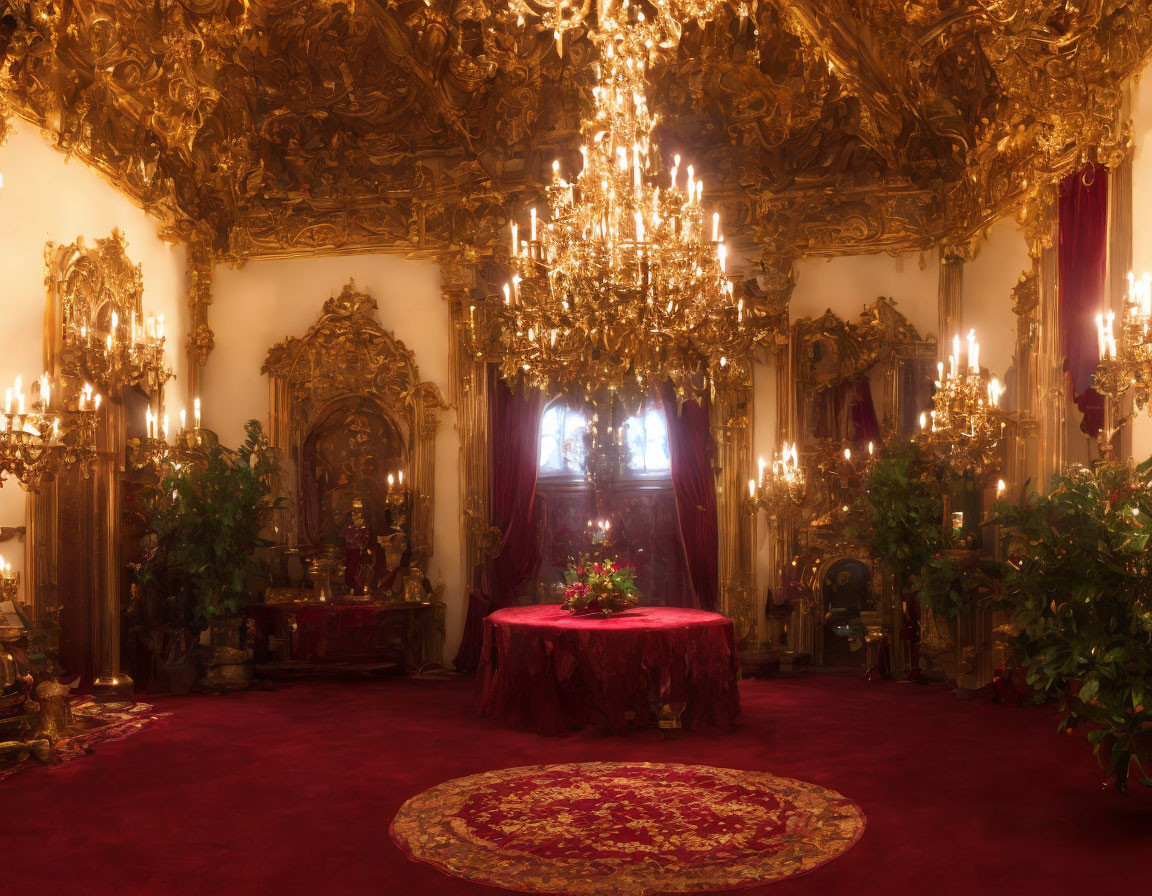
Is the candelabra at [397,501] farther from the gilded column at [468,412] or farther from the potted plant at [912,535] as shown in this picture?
the potted plant at [912,535]

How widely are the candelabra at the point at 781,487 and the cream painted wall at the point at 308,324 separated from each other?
319cm

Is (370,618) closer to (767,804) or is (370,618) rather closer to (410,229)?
(410,229)

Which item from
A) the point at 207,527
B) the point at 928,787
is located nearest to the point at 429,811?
the point at 928,787

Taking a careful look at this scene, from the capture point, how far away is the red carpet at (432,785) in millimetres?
4688

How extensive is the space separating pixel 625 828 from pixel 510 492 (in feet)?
20.6

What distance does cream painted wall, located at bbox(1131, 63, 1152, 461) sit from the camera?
708 centimetres

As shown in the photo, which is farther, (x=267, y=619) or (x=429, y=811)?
(x=267, y=619)

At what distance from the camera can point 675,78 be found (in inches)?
426

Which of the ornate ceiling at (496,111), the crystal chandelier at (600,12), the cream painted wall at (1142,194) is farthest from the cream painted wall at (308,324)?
the cream painted wall at (1142,194)

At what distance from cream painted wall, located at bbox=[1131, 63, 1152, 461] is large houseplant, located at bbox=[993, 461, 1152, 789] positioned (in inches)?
41.8

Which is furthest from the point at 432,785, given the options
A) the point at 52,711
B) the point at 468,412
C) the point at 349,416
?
the point at 349,416

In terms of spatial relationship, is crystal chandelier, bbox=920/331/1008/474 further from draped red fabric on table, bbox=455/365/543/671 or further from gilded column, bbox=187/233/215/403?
gilded column, bbox=187/233/215/403

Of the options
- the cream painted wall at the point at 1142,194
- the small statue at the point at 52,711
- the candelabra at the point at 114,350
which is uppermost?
the cream painted wall at the point at 1142,194

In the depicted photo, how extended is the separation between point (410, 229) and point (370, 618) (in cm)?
423
